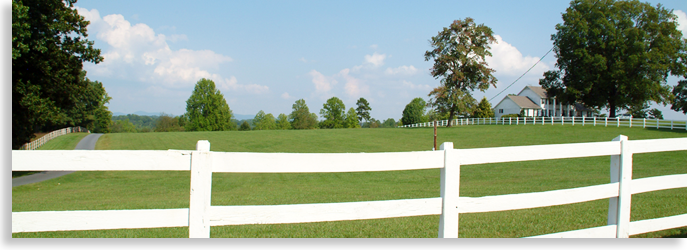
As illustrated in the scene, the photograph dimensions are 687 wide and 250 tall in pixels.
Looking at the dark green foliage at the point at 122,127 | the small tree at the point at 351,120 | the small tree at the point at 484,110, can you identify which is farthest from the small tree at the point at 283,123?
the small tree at the point at 484,110

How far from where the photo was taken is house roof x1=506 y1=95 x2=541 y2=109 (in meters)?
71.9

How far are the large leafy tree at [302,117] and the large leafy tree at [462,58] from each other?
63.4 metres

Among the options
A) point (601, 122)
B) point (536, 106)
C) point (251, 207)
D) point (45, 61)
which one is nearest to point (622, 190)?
point (251, 207)

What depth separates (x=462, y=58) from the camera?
164ft

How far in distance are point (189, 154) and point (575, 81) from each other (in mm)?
57995

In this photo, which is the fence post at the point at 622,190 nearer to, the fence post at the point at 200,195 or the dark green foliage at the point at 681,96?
the fence post at the point at 200,195

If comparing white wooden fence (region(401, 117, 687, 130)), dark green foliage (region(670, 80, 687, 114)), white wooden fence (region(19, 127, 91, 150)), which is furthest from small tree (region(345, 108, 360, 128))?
dark green foliage (region(670, 80, 687, 114))

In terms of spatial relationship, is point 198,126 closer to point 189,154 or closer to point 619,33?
point 619,33

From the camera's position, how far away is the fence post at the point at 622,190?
4.35 meters

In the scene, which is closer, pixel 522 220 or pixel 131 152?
pixel 131 152

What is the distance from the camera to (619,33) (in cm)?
4897

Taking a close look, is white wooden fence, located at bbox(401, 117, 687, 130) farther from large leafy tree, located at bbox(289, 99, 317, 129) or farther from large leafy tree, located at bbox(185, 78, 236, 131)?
large leafy tree, located at bbox(289, 99, 317, 129)

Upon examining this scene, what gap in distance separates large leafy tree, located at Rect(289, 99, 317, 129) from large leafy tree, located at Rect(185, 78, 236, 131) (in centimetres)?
2599

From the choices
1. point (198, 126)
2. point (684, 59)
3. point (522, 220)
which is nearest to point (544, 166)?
point (522, 220)
